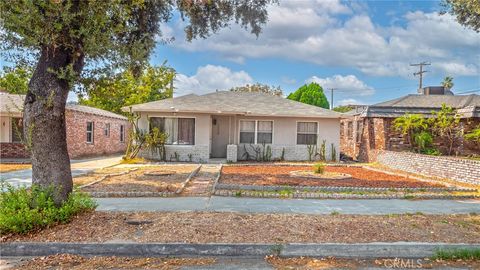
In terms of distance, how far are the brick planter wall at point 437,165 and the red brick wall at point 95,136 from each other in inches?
610

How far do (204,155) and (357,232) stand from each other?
12.8m

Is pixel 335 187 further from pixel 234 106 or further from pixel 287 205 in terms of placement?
pixel 234 106

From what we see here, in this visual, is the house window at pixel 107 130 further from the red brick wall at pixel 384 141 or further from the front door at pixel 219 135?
the red brick wall at pixel 384 141

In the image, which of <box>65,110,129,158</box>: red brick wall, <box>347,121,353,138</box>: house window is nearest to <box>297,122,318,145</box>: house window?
<box>347,121,353,138</box>: house window

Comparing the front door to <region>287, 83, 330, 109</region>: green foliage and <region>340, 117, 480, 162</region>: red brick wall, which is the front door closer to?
<region>340, 117, 480, 162</region>: red brick wall

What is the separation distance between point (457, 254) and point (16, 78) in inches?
291

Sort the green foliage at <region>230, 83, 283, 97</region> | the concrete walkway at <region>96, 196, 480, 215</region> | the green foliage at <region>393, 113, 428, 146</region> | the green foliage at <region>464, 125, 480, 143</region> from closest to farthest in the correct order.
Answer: the concrete walkway at <region>96, 196, 480, 215</region> < the green foliage at <region>464, 125, 480, 143</region> < the green foliage at <region>393, 113, 428, 146</region> < the green foliage at <region>230, 83, 283, 97</region>

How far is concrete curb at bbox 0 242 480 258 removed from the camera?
501 centimetres

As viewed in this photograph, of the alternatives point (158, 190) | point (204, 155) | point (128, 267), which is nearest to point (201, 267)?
point (128, 267)

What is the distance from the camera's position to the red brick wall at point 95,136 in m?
20.2

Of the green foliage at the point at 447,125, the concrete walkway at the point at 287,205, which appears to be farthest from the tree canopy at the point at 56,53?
the green foliage at the point at 447,125

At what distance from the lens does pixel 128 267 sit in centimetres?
458

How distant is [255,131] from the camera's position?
19281 millimetres

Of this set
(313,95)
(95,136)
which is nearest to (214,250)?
(95,136)
